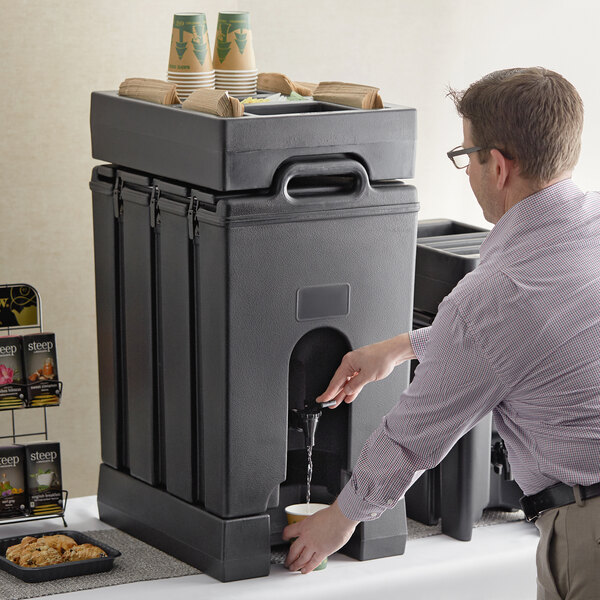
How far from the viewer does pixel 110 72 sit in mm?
2535

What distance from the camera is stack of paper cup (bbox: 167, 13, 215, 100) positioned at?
6.10ft

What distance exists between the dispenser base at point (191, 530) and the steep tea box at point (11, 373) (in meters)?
0.23

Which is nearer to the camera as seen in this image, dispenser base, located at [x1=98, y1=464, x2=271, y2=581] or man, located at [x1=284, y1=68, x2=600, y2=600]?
man, located at [x1=284, y1=68, x2=600, y2=600]

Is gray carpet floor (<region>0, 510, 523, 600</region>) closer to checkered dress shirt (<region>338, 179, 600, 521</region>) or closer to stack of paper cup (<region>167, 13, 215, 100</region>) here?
checkered dress shirt (<region>338, 179, 600, 521</region>)

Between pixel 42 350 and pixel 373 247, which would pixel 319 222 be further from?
pixel 42 350

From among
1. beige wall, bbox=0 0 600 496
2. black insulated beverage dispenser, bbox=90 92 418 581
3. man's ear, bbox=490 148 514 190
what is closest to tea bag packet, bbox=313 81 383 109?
black insulated beverage dispenser, bbox=90 92 418 581

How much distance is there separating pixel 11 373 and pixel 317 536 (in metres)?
0.59

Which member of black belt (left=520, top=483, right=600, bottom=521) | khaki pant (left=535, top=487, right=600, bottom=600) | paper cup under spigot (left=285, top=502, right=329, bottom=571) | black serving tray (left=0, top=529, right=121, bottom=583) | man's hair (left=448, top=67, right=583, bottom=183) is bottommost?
black serving tray (left=0, top=529, right=121, bottom=583)

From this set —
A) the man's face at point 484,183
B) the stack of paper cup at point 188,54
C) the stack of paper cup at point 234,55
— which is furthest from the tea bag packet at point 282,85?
the man's face at point 484,183

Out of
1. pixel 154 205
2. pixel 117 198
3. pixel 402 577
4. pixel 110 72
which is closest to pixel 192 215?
pixel 154 205

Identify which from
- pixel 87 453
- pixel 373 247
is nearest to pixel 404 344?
pixel 373 247

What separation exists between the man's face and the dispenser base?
584mm

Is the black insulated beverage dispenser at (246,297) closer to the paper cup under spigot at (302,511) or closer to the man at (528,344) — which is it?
the paper cup under spigot at (302,511)

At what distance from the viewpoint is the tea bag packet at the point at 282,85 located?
1965mm
